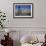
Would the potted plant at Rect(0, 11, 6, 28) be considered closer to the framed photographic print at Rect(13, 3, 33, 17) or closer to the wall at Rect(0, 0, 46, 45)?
the wall at Rect(0, 0, 46, 45)

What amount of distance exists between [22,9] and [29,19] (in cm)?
37

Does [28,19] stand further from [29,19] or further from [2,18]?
[2,18]

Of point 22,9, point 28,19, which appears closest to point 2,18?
point 22,9

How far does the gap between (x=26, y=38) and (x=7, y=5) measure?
3.76 ft

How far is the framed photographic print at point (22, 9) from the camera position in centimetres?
432

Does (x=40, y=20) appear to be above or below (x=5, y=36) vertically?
above

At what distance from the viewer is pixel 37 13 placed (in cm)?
435

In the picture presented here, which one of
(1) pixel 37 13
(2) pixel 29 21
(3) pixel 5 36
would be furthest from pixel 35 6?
(3) pixel 5 36

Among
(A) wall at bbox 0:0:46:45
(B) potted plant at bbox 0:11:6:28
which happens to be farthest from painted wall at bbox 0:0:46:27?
(B) potted plant at bbox 0:11:6:28

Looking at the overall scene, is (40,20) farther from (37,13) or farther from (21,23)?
(21,23)

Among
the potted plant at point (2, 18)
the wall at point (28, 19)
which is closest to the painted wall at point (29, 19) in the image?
the wall at point (28, 19)

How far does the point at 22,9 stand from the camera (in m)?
4.36

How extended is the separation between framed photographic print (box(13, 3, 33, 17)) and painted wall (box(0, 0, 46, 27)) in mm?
90

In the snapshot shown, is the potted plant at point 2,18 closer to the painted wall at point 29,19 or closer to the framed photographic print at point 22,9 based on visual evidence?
the painted wall at point 29,19
